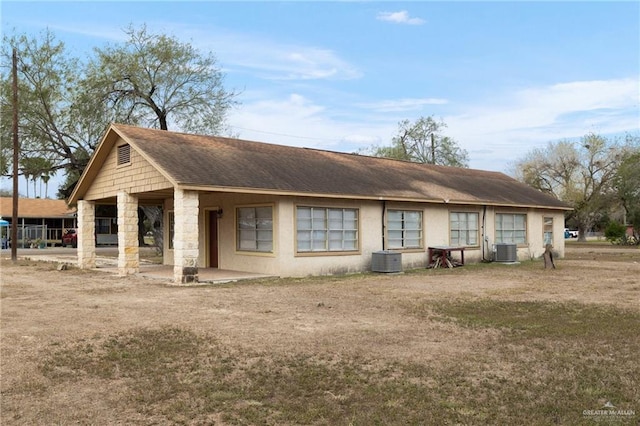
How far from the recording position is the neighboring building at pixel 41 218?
43500 millimetres

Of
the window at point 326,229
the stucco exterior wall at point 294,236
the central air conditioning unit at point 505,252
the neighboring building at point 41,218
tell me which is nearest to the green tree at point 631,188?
the stucco exterior wall at point 294,236

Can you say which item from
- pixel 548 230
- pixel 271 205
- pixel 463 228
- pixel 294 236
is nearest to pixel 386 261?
pixel 294 236

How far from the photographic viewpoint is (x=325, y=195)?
16.7m

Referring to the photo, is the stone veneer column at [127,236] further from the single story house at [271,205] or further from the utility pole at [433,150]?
the utility pole at [433,150]

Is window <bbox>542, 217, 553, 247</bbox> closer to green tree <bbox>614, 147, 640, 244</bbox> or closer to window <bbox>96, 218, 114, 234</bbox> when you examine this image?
green tree <bbox>614, 147, 640, 244</bbox>

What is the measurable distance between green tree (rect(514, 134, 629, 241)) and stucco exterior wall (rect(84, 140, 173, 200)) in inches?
1585

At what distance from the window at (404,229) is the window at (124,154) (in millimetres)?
8948

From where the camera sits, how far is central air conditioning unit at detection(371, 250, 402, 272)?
1803 centimetres

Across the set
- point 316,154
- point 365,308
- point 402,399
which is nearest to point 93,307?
point 365,308

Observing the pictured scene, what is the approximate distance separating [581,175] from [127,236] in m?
44.2

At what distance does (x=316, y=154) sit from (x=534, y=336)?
15225mm

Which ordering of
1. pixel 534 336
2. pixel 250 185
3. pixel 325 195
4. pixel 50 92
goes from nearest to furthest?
pixel 534 336
pixel 250 185
pixel 325 195
pixel 50 92

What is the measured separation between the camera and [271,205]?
16.5 m

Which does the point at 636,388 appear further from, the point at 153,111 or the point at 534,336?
the point at 153,111
